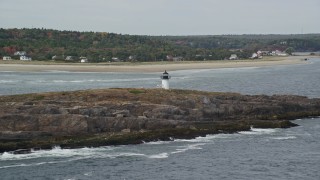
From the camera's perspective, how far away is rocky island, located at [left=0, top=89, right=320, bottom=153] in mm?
39062

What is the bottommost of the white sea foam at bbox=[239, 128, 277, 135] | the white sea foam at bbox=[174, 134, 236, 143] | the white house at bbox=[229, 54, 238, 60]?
the white house at bbox=[229, 54, 238, 60]

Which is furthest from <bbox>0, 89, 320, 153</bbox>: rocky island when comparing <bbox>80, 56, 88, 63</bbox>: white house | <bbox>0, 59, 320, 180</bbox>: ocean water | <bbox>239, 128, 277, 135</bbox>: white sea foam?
<bbox>80, 56, 88, 63</bbox>: white house

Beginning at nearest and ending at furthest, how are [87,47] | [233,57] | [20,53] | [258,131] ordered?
[258,131] < [20,53] < [87,47] < [233,57]

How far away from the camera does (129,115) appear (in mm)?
43250

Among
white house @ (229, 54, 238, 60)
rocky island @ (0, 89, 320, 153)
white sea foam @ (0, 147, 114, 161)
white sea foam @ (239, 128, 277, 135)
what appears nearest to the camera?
white sea foam @ (0, 147, 114, 161)

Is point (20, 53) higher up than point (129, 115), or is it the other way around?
point (20, 53)

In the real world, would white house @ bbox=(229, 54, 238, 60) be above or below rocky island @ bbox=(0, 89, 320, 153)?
below

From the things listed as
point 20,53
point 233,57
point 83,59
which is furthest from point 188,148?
point 233,57

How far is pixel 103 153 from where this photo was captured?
36406mm

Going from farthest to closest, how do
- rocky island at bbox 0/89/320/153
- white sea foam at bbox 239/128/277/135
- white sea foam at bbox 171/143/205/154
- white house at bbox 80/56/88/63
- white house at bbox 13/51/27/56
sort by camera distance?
white house at bbox 13/51/27/56, white house at bbox 80/56/88/63, white sea foam at bbox 239/128/277/135, rocky island at bbox 0/89/320/153, white sea foam at bbox 171/143/205/154

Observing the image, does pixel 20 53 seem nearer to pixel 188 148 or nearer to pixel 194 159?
pixel 188 148

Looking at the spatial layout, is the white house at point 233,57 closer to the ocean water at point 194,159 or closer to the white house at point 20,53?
the white house at point 20,53

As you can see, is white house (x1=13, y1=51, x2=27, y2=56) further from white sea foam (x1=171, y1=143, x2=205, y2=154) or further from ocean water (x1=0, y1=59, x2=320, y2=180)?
white sea foam (x1=171, y1=143, x2=205, y2=154)

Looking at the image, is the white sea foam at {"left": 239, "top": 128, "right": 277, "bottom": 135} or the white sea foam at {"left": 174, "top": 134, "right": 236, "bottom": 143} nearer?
the white sea foam at {"left": 174, "top": 134, "right": 236, "bottom": 143}
